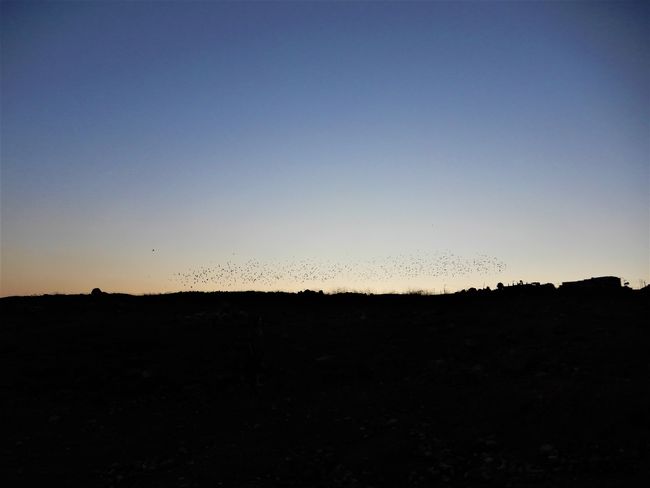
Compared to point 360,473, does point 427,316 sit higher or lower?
higher

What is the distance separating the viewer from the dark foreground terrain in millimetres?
8938

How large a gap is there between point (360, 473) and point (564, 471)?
3040mm

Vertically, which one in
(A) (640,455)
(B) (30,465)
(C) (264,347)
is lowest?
(B) (30,465)

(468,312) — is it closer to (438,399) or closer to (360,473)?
(438,399)

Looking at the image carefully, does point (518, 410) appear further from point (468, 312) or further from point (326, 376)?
point (468, 312)

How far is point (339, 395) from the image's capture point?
12.3 meters

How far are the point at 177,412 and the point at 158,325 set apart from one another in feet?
20.9

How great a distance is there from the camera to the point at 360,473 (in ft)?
28.7

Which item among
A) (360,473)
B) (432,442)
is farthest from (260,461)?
(432,442)

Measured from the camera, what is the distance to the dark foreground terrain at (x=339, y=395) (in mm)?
8938

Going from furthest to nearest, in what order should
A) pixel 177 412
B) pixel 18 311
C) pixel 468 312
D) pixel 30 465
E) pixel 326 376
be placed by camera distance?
1. pixel 18 311
2. pixel 468 312
3. pixel 326 376
4. pixel 177 412
5. pixel 30 465

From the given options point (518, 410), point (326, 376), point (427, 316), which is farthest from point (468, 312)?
point (518, 410)

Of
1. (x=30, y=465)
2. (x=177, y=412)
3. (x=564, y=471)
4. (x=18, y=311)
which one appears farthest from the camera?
(x=18, y=311)

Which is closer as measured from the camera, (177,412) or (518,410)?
(518,410)
